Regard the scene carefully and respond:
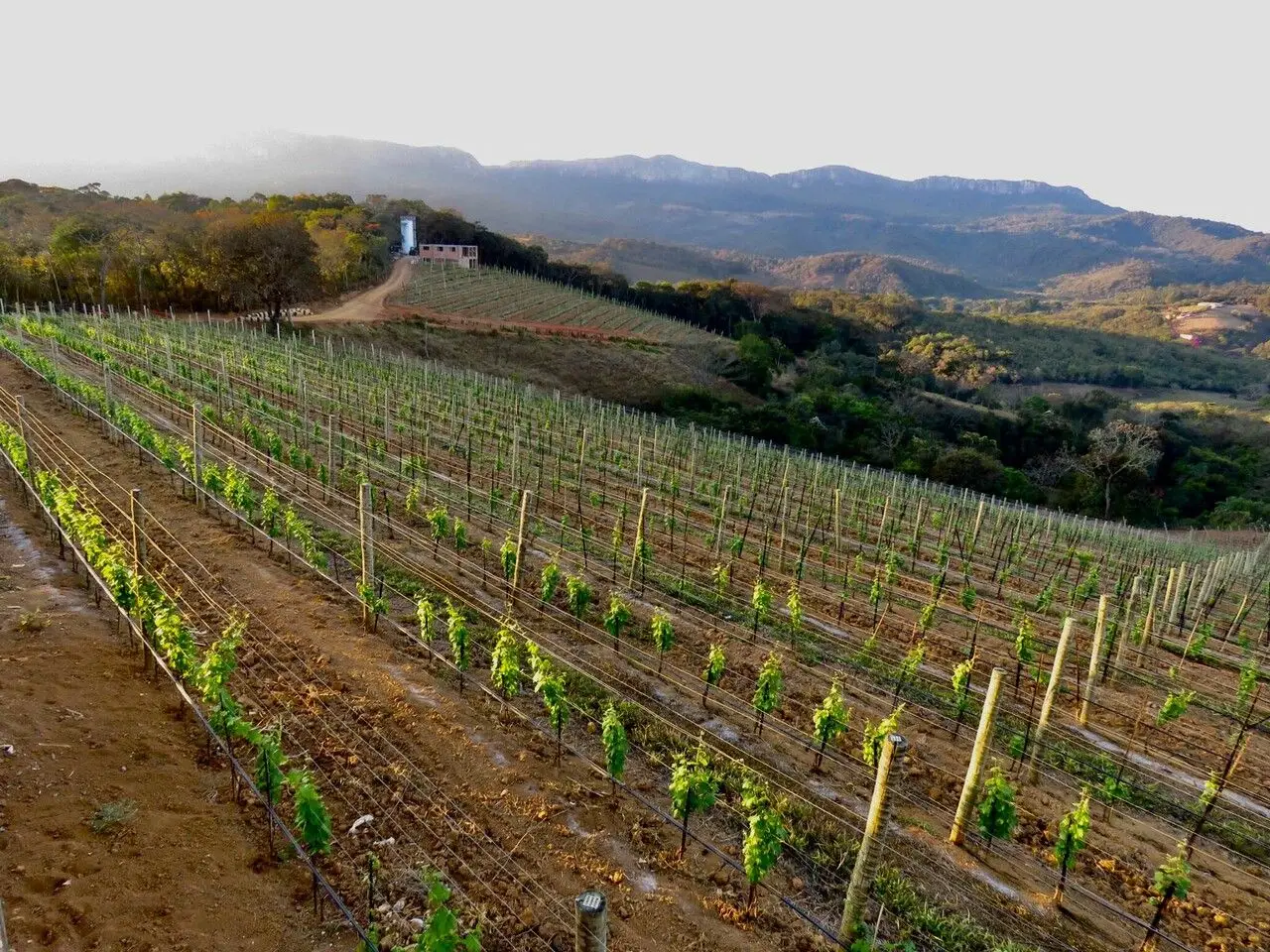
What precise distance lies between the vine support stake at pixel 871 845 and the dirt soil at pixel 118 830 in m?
3.23

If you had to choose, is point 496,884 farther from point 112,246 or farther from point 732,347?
point 732,347

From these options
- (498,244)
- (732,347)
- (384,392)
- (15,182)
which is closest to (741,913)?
(384,392)

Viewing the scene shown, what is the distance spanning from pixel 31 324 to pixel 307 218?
31.9 metres

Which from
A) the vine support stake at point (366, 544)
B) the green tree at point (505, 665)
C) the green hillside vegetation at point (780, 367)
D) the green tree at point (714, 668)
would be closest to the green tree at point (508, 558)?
the vine support stake at point (366, 544)

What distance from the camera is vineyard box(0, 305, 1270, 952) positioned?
203 inches

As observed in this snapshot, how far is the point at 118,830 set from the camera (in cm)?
491

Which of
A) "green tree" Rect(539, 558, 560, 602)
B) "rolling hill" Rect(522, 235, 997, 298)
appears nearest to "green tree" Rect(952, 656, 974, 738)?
"green tree" Rect(539, 558, 560, 602)

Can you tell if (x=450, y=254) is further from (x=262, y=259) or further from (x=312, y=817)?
(x=312, y=817)

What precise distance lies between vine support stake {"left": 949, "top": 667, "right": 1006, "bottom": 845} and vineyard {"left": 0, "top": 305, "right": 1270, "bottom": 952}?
0.04 m

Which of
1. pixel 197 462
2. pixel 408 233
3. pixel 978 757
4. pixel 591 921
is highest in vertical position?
pixel 408 233

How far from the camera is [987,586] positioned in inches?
548

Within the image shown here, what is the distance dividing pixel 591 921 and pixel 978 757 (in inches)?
159

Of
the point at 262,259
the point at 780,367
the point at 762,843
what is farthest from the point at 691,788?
the point at 780,367

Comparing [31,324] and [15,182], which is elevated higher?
[15,182]
